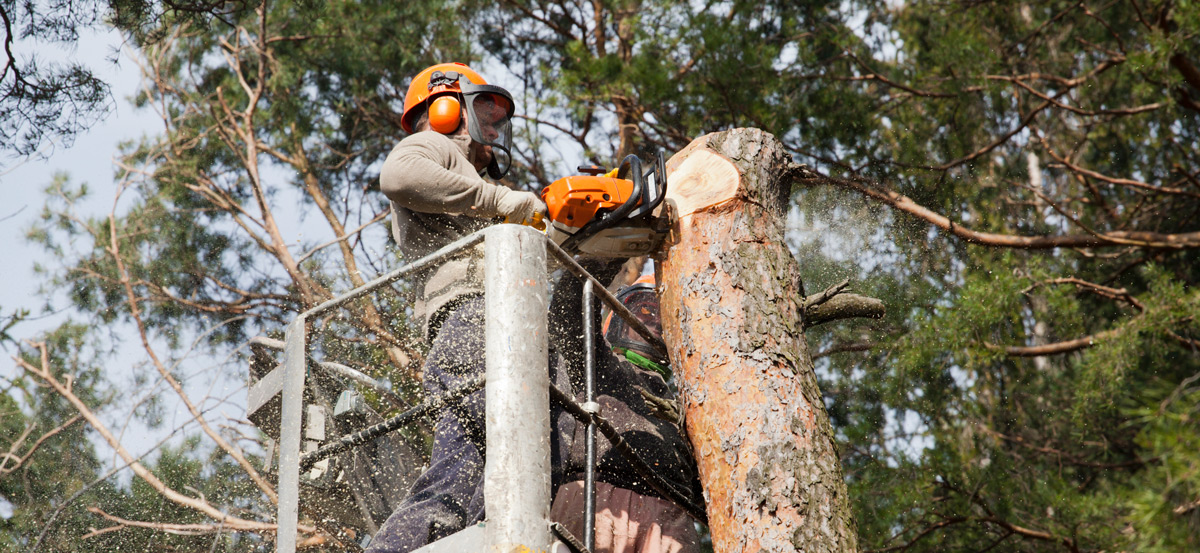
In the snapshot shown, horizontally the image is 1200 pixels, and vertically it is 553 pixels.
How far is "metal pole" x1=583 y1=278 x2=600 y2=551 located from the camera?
8.07 feet

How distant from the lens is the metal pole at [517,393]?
2260 millimetres

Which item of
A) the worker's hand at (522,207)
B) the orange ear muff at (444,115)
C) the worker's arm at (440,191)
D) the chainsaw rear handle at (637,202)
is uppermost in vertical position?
the orange ear muff at (444,115)

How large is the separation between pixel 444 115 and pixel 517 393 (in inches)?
62.6

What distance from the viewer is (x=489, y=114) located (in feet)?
12.4

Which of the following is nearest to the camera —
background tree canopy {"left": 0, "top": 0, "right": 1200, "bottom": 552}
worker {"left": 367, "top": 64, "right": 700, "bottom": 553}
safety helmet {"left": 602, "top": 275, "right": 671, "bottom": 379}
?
worker {"left": 367, "top": 64, "right": 700, "bottom": 553}

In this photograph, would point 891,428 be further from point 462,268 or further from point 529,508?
point 529,508

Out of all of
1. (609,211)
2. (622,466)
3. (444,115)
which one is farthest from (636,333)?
(444,115)

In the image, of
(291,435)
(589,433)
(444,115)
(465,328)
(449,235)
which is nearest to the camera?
(589,433)

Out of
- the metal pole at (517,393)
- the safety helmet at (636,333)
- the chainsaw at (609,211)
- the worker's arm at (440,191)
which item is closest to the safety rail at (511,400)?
the metal pole at (517,393)

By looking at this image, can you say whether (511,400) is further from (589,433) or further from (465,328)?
(465,328)

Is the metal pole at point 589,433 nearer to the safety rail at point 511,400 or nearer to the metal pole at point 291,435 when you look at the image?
the safety rail at point 511,400

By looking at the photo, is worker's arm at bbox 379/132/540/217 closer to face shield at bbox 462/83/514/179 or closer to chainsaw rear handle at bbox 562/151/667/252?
chainsaw rear handle at bbox 562/151/667/252

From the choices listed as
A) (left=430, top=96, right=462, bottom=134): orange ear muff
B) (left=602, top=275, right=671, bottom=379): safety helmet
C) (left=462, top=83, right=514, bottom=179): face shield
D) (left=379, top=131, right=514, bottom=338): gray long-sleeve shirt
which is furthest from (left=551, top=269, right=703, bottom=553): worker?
(left=430, top=96, right=462, bottom=134): orange ear muff

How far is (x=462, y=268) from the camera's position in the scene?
10.9 ft
